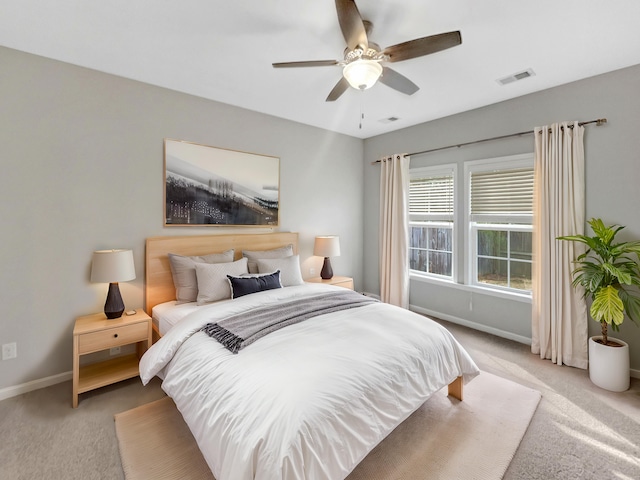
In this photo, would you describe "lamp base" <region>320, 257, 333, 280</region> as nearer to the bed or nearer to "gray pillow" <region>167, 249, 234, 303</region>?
the bed

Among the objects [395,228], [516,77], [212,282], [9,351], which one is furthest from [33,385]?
[516,77]

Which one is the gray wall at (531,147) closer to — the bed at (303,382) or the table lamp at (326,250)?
the table lamp at (326,250)

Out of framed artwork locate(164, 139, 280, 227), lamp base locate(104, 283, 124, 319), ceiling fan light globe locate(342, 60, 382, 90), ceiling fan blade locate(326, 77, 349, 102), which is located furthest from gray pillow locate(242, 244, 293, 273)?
ceiling fan light globe locate(342, 60, 382, 90)

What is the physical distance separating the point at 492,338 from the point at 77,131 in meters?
4.63

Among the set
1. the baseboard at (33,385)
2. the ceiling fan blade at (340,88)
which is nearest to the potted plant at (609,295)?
the ceiling fan blade at (340,88)

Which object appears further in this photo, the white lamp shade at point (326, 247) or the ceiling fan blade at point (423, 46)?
the white lamp shade at point (326, 247)

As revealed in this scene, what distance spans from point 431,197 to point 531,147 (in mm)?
1260

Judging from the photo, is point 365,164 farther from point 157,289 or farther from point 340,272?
point 157,289

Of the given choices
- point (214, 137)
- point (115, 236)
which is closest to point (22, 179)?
point (115, 236)

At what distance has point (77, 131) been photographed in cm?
251

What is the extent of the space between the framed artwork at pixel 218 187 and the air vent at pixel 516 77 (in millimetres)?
2509

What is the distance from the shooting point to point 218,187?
3.29m

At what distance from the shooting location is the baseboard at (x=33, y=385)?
2.31 m

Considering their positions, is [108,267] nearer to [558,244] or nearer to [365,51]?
[365,51]
